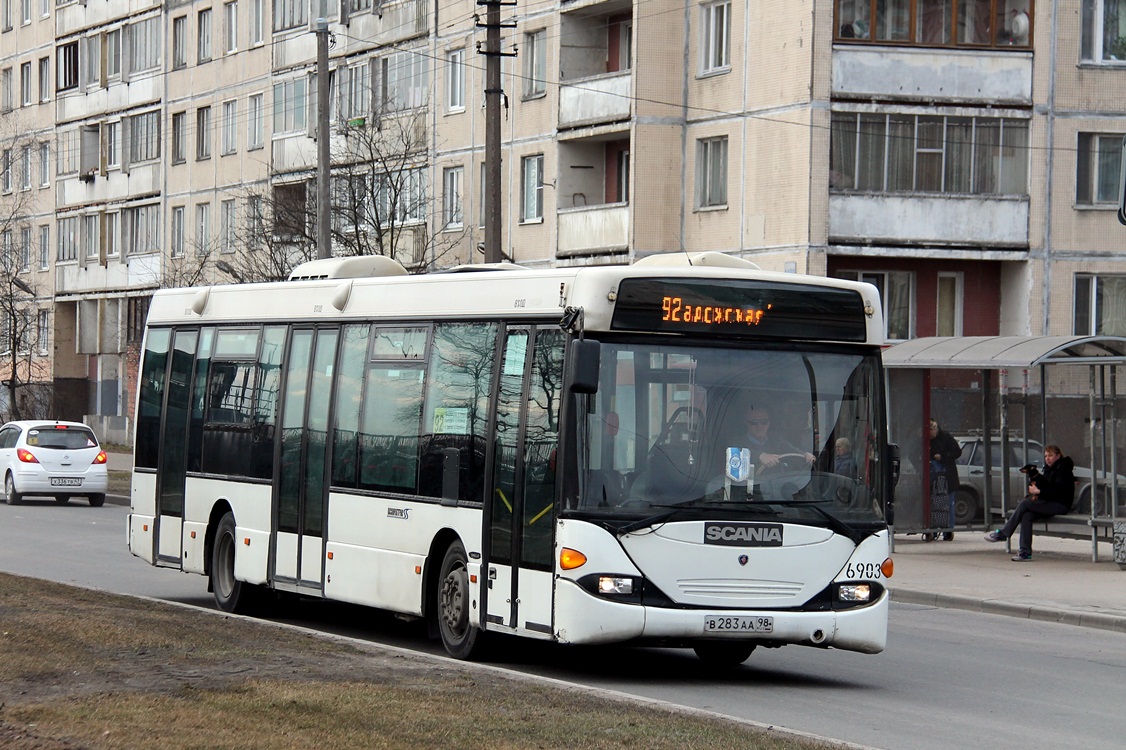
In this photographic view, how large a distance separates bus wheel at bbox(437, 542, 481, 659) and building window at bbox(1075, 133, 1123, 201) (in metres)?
28.8

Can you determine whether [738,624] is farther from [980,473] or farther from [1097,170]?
[1097,170]

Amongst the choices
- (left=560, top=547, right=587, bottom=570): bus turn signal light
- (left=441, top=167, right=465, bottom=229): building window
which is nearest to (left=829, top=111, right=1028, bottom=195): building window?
(left=441, top=167, right=465, bottom=229): building window

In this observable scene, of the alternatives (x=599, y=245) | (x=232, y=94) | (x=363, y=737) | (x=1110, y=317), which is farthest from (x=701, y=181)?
(x=363, y=737)

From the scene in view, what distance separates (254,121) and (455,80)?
12580mm

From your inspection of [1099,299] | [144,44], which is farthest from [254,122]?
[1099,299]

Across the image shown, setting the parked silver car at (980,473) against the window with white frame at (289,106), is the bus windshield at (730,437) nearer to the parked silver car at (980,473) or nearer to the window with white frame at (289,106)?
the parked silver car at (980,473)

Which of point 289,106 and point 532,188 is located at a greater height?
point 289,106

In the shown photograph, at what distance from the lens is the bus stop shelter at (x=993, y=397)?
2350cm

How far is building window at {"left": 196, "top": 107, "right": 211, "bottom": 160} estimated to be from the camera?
6216 centimetres

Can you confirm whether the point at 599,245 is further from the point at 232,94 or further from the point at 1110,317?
the point at 232,94

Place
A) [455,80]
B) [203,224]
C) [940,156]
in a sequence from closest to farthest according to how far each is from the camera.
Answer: [940,156]
[455,80]
[203,224]

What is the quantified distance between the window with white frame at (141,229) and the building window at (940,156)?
33571mm

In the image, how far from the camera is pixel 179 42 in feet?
211

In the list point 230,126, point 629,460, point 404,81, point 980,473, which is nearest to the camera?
point 629,460
